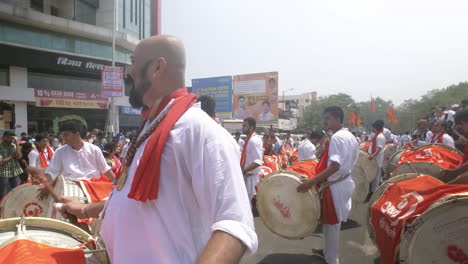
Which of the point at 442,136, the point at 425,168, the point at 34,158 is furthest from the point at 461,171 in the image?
the point at 34,158

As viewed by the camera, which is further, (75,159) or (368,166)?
(368,166)

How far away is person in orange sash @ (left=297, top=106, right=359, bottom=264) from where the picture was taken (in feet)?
13.3

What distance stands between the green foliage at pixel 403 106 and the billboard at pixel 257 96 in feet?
20.5

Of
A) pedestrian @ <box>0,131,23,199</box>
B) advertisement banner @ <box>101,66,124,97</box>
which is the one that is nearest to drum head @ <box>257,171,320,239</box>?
pedestrian @ <box>0,131,23,199</box>

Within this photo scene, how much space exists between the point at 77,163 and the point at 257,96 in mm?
24538

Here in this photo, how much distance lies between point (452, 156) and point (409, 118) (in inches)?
2288

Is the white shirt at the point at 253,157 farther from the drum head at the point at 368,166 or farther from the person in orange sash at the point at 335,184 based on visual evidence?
the drum head at the point at 368,166

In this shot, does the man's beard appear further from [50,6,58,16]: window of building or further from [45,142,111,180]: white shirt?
[50,6,58,16]: window of building

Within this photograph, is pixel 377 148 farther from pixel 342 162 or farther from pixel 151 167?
pixel 151 167

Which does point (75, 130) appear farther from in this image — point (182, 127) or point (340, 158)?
point (182, 127)

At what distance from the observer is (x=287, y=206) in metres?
4.43

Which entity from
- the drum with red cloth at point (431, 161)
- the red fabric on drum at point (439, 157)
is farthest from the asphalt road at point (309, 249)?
the red fabric on drum at point (439, 157)

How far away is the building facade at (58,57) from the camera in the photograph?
20469mm

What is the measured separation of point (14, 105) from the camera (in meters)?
20.5
